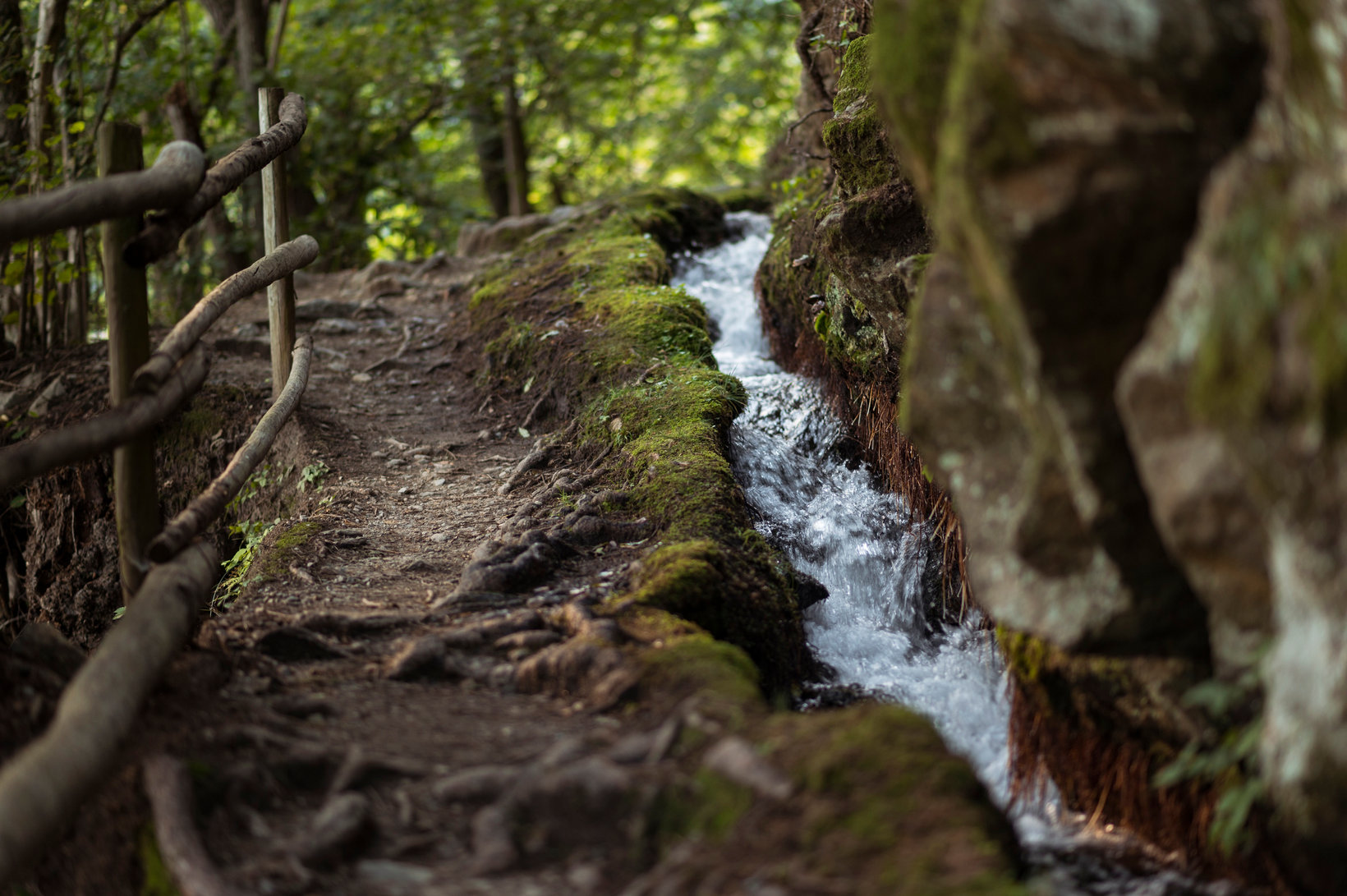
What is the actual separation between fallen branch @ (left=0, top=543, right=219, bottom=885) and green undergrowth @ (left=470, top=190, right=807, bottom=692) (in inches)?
59.7

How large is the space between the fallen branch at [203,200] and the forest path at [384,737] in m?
1.36

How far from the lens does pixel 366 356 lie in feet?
27.3

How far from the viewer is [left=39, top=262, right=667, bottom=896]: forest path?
2.46 meters

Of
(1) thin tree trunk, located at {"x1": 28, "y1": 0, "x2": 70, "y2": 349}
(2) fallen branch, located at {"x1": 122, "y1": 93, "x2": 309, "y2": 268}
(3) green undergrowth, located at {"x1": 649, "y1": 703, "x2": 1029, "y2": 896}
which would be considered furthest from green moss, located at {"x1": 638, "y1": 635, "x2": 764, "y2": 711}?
(1) thin tree trunk, located at {"x1": 28, "y1": 0, "x2": 70, "y2": 349}

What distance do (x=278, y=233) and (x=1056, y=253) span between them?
510cm

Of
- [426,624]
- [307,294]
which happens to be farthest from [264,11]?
[426,624]

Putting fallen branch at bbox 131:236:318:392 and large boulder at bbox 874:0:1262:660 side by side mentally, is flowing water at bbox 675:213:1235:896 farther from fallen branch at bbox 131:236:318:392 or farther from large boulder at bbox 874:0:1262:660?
fallen branch at bbox 131:236:318:392

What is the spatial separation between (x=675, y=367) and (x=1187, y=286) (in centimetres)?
421

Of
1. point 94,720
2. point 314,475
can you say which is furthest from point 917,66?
point 314,475

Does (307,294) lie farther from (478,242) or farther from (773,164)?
(773,164)

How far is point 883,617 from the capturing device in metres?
4.95

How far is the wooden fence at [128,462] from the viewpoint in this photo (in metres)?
2.26

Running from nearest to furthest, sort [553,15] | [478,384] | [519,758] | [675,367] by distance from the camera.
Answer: [519,758] < [675,367] < [478,384] < [553,15]

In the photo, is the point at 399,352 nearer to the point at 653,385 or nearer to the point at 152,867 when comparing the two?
the point at 653,385
